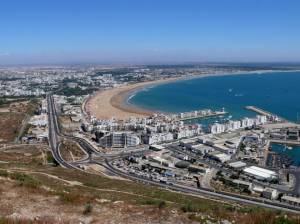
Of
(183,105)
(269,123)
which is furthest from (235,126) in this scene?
(183,105)

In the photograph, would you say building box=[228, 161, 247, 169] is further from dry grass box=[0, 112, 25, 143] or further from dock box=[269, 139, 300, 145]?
dry grass box=[0, 112, 25, 143]

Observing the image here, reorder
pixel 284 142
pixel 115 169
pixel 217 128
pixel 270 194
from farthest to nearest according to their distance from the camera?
pixel 217 128 → pixel 284 142 → pixel 115 169 → pixel 270 194

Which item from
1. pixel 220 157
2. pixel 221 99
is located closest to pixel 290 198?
pixel 220 157

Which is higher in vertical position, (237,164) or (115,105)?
(115,105)

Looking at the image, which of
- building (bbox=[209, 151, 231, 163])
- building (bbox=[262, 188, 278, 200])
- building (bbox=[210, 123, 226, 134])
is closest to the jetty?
building (bbox=[210, 123, 226, 134])

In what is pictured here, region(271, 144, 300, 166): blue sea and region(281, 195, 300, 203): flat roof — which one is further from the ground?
region(281, 195, 300, 203): flat roof

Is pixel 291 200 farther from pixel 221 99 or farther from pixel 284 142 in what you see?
pixel 221 99
